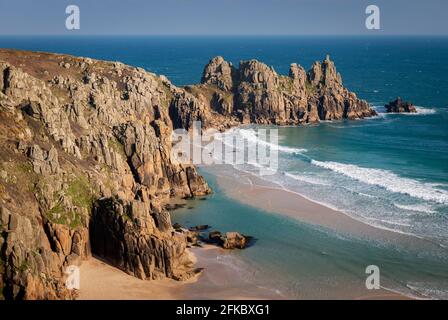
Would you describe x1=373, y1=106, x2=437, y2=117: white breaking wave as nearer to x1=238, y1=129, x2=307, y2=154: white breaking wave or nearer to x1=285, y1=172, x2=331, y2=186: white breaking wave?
x1=238, y1=129, x2=307, y2=154: white breaking wave

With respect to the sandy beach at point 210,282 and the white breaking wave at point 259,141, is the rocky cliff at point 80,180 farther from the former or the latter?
the white breaking wave at point 259,141

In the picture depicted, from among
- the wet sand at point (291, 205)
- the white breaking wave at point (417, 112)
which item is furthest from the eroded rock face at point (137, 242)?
the white breaking wave at point (417, 112)

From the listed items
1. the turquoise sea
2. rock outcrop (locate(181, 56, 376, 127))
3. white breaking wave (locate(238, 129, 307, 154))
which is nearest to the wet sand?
the turquoise sea

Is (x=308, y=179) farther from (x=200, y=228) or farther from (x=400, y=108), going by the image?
(x=400, y=108)

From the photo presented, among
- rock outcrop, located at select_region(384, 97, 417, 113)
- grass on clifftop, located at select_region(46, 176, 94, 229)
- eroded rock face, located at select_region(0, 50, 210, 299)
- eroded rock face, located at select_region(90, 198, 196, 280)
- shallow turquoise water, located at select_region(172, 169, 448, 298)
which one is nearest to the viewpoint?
eroded rock face, located at select_region(0, 50, 210, 299)

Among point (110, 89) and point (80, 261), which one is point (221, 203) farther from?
point (110, 89)
